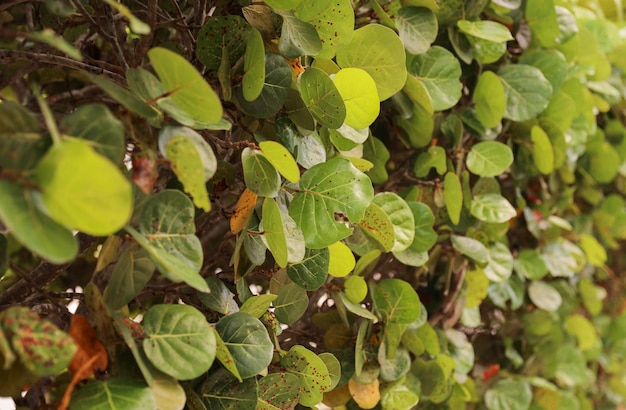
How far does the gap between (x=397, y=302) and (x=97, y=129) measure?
0.46 m

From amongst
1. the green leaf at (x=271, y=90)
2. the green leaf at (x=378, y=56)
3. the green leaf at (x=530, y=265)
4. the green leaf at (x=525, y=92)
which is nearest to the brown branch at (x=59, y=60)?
the green leaf at (x=271, y=90)

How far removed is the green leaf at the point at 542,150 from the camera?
91cm

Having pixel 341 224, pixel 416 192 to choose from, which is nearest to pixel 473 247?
pixel 416 192

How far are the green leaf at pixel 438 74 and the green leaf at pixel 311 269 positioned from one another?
292mm

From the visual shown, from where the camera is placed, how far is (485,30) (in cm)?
76

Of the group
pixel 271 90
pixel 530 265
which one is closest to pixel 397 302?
pixel 271 90

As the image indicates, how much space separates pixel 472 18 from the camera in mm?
788

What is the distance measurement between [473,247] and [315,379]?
13.8 inches

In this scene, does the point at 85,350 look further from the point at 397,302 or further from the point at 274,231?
the point at 397,302

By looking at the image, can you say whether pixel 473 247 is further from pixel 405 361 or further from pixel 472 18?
pixel 472 18

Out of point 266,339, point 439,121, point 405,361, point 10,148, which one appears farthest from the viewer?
point 439,121

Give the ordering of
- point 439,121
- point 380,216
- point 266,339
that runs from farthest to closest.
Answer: point 439,121
point 380,216
point 266,339

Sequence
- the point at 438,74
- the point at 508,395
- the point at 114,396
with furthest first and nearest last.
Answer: the point at 508,395 < the point at 438,74 < the point at 114,396

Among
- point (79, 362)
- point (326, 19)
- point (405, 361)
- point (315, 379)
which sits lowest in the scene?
point (405, 361)
